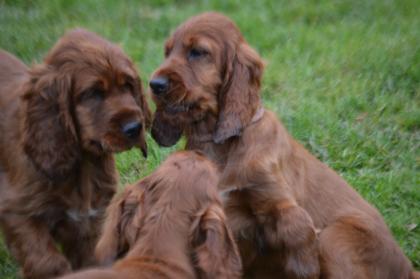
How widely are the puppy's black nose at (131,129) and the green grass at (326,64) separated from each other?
144 cm

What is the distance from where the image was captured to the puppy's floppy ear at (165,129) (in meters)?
5.11

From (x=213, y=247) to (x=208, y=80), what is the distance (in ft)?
4.51

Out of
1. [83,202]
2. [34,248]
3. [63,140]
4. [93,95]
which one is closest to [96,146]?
[63,140]

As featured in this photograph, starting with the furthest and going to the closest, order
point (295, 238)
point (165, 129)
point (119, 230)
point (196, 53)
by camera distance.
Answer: point (165, 129) → point (196, 53) → point (295, 238) → point (119, 230)

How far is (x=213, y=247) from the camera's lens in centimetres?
405

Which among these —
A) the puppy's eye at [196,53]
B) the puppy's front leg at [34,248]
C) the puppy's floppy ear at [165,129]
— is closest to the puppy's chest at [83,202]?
the puppy's front leg at [34,248]

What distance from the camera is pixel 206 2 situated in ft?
31.5

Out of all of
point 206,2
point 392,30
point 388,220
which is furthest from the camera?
point 206,2

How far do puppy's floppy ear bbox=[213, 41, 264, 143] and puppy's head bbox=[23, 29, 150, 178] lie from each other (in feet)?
1.70

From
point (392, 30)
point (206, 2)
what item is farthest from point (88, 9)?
point (392, 30)

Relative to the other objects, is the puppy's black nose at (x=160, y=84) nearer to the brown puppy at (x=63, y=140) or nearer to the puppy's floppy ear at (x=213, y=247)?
the brown puppy at (x=63, y=140)

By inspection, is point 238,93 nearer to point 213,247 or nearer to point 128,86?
point 128,86

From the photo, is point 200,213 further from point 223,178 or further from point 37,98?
point 37,98

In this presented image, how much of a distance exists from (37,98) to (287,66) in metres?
3.49
